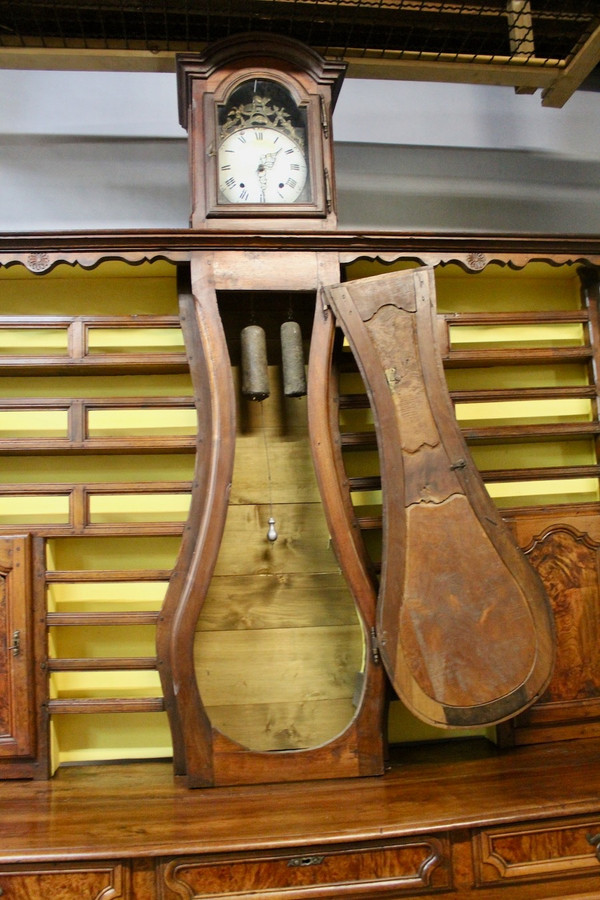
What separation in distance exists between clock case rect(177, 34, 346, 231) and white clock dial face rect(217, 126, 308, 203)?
0.11 feet

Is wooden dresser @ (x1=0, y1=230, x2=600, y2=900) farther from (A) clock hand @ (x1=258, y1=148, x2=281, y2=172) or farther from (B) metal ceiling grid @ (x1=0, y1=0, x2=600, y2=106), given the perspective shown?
Result: (B) metal ceiling grid @ (x1=0, y1=0, x2=600, y2=106)

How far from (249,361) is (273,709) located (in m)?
1.06

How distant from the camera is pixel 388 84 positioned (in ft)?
8.79

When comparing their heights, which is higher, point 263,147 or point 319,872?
point 263,147

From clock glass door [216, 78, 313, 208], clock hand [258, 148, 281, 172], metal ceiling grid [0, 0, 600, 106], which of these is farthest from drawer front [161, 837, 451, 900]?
metal ceiling grid [0, 0, 600, 106]

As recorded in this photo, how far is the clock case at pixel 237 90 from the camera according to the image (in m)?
2.07

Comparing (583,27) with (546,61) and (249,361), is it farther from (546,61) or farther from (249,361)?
(249,361)

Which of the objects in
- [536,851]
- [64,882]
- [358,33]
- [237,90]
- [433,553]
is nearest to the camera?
[64,882]

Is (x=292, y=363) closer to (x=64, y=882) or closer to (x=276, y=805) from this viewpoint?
(x=276, y=805)

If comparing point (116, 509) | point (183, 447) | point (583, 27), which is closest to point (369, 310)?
point (183, 447)

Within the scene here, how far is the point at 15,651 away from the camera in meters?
2.03

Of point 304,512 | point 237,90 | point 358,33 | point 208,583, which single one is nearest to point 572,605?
point 304,512

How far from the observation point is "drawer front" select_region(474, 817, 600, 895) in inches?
67.7

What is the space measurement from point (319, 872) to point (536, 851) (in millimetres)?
537
